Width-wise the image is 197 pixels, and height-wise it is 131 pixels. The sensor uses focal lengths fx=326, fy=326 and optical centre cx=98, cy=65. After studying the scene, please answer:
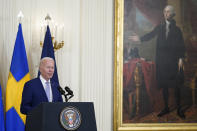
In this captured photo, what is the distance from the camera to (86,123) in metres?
3.27

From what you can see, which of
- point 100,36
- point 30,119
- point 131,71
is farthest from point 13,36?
point 30,119

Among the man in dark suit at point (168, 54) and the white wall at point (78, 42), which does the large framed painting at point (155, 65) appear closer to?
the man in dark suit at point (168, 54)

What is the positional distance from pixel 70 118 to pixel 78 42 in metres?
3.17

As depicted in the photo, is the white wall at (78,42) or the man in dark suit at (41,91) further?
the white wall at (78,42)

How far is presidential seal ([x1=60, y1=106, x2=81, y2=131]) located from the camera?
124 inches

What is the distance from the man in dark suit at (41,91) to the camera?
411 centimetres

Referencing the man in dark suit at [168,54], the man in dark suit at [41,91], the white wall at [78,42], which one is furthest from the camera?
the man in dark suit at [168,54]

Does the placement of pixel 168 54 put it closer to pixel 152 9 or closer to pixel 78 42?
pixel 152 9

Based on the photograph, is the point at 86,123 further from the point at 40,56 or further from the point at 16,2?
the point at 16,2

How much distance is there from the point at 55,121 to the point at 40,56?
3.05 m

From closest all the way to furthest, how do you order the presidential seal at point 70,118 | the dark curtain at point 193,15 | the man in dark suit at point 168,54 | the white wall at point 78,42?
1. the presidential seal at point 70,118
2. the white wall at point 78,42
3. the man in dark suit at point 168,54
4. the dark curtain at point 193,15

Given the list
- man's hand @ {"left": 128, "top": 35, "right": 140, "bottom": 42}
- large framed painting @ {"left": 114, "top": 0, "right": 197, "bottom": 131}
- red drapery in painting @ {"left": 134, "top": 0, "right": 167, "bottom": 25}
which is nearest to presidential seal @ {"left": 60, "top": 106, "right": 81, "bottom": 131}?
large framed painting @ {"left": 114, "top": 0, "right": 197, "bottom": 131}

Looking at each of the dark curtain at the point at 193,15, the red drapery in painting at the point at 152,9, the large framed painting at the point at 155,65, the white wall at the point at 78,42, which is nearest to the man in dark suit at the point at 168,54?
the large framed painting at the point at 155,65

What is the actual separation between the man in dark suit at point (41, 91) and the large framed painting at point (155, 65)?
2219mm
